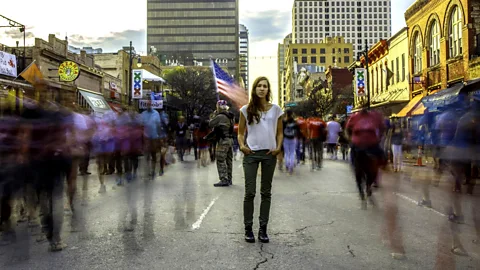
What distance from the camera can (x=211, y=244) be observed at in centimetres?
508

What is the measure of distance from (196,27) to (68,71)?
119328mm

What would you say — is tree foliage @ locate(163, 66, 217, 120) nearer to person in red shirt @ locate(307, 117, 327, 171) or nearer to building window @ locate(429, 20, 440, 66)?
building window @ locate(429, 20, 440, 66)

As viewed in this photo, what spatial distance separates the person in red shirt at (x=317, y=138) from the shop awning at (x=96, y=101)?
→ 684 inches

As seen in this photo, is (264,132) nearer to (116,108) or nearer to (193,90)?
(116,108)

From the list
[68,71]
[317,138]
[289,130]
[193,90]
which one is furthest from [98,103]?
[289,130]

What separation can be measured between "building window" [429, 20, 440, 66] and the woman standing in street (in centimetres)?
2365

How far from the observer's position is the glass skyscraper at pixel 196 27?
141m

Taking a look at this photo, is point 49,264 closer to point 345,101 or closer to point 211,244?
point 211,244

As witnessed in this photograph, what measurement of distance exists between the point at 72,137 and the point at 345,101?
5036 cm

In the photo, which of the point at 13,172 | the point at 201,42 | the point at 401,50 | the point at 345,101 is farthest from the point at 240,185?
the point at 201,42

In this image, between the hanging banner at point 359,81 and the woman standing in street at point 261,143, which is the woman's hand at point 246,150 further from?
the hanging banner at point 359,81

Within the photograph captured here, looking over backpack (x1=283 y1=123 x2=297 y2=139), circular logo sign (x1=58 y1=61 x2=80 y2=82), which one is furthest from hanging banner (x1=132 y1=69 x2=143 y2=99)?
backpack (x1=283 y1=123 x2=297 y2=139)

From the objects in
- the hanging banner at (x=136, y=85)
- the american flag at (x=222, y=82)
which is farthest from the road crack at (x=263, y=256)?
the hanging banner at (x=136, y=85)

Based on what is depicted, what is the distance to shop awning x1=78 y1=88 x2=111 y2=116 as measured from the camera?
94.8 ft
